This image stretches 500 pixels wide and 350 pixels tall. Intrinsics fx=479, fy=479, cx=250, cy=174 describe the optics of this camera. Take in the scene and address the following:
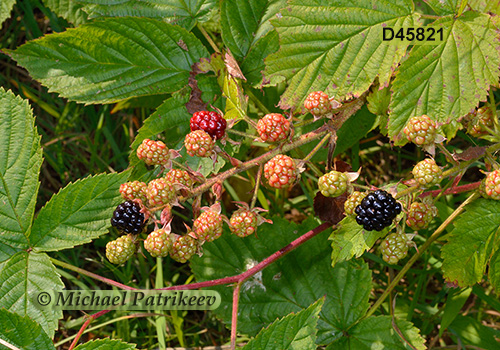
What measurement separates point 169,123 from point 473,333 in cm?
222

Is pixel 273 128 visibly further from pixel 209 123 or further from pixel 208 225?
pixel 208 225

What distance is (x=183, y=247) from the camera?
7.02 ft

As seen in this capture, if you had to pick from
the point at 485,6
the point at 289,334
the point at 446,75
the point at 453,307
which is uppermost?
the point at 485,6

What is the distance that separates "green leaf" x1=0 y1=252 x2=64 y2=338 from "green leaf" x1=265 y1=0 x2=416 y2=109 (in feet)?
4.89

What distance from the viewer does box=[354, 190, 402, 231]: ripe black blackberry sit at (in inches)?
76.8

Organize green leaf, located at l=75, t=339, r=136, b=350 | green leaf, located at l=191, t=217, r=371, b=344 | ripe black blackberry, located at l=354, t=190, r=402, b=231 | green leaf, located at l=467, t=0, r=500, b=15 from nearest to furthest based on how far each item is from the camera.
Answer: ripe black blackberry, located at l=354, t=190, r=402, b=231 < green leaf, located at l=75, t=339, r=136, b=350 < green leaf, located at l=467, t=0, r=500, b=15 < green leaf, located at l=191, t=217, r=371, b=344

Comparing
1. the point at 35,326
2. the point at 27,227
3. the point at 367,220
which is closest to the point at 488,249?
the point at 367,220

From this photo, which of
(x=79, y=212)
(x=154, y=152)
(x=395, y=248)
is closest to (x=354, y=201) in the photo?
(x=395, y=248)

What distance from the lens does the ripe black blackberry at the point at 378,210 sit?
1.95 m

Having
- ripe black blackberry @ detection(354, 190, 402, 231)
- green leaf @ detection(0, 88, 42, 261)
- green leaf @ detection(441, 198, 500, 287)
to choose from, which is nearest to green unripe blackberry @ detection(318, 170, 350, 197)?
ripe black blackberry @ detection(354, 190, 402, 231)

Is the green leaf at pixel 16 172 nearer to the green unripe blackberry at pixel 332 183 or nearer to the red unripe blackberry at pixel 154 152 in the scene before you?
the red unripe blackberry at pixel 154 152

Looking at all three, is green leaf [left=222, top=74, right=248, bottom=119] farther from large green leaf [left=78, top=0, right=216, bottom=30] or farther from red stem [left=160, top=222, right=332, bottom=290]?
red stem [left=160, top=222, right=332, bottom=290]

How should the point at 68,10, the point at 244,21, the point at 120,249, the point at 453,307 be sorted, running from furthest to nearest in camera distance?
1. the point at 68,10
2. the point at 453,307
3. the point at 244,21
4. the point at 120,249
